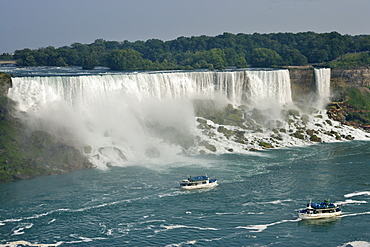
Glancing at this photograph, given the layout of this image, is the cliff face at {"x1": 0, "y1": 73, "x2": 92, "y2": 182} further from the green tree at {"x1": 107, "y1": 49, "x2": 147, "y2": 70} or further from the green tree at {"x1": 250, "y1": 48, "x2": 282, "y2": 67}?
the green tree at {"x1": 250, "y1": 48, "x2": 282, "y2": 67}

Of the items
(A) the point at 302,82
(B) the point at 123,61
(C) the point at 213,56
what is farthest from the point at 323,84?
(B) the point at 123,61

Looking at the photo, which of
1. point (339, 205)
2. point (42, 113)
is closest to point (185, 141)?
point (42, 113)

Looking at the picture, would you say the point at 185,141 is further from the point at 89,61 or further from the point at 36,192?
the point at 89,61

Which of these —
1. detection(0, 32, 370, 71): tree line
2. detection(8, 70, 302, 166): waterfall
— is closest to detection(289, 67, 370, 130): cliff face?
detection(8, 70, 302, 166): waterfall

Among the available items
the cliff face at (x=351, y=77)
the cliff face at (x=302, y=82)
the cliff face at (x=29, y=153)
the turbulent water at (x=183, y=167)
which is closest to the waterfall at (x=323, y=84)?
the turbulent water at (x=183, y=167)

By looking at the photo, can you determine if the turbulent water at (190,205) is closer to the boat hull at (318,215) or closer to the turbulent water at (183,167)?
the turbulent water at (183,167)

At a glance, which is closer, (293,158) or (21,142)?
(21,142)

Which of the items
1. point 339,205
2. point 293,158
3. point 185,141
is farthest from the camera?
point 185,141
